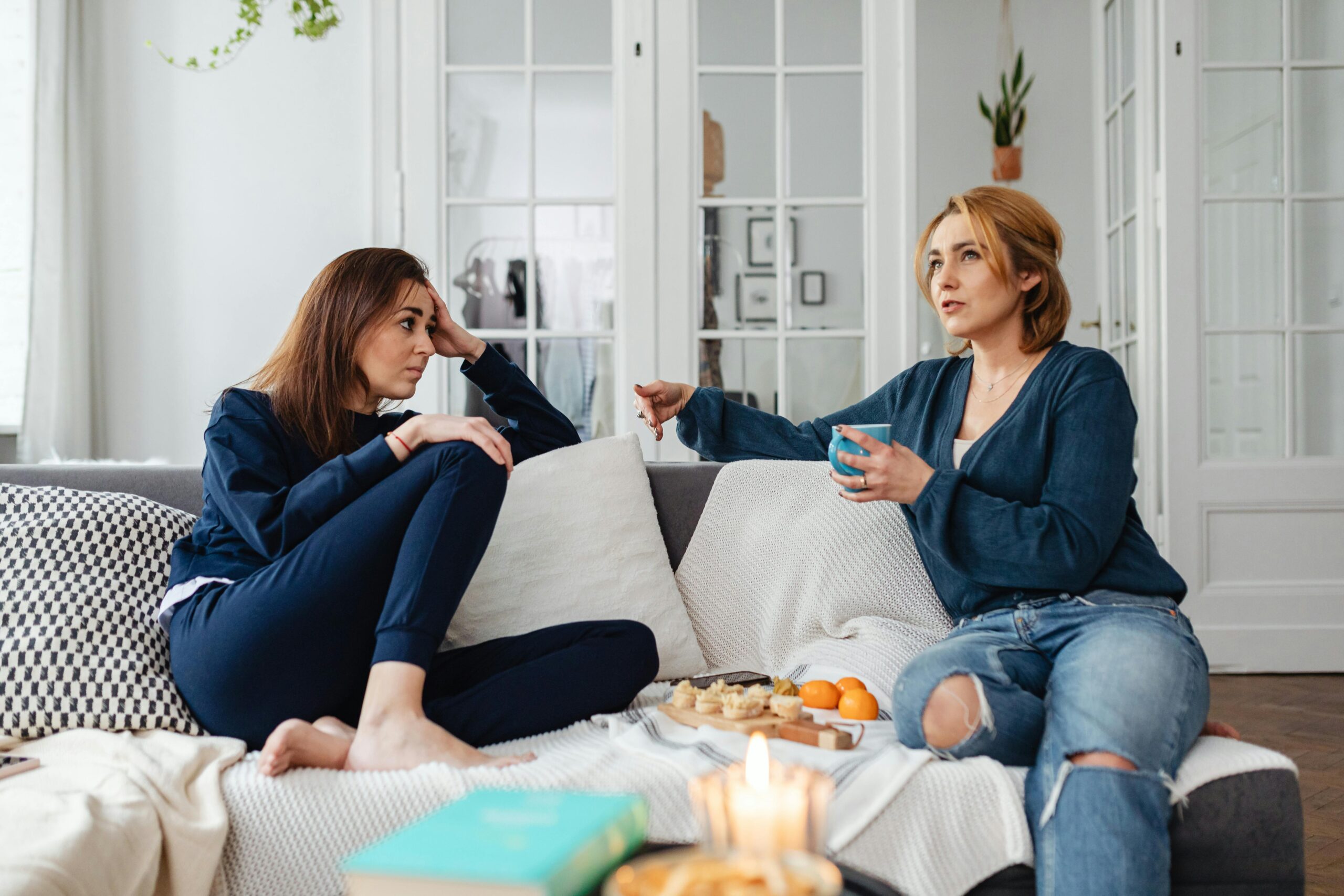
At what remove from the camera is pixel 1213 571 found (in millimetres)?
3367

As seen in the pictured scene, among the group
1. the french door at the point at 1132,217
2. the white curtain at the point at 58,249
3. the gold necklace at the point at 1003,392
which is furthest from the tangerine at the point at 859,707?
the white curtain at the point at 58,249

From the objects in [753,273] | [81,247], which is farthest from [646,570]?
[81,247]

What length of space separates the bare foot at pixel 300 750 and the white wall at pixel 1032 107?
140 inches

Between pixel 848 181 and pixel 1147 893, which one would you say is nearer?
pixel 1147 893

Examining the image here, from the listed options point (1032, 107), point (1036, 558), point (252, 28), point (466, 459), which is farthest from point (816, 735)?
point (1032, 107)

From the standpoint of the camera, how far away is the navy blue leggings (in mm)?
1334

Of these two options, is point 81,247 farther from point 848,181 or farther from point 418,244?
point 848,181

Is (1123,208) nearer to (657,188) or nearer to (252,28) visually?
(657,188)

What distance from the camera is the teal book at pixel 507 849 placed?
2.06ft

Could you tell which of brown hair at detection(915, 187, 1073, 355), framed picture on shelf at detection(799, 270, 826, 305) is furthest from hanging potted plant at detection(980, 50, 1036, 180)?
brown hair at detection(915, 187, 1073, 355)

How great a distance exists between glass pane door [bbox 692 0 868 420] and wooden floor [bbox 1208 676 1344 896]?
1483 millimetres

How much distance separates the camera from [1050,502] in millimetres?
1406

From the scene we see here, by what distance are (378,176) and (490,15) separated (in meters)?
0.65

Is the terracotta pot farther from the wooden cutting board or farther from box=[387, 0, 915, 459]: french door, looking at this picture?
the wooden cutting board
